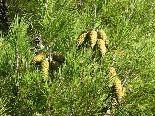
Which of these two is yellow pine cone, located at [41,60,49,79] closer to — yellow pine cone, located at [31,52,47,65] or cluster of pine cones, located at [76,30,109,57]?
yellow pine cone, located at [31,52,47,65]

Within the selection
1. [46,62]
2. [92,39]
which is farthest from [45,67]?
[92,39]

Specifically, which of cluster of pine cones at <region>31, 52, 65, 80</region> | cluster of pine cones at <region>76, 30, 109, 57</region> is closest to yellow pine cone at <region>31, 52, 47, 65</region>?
cluster of pine cones at <region>31, 52, 65, 80</region>

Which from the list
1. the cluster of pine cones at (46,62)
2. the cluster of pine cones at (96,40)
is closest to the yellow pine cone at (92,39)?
the cluster of pine cones at (96,40)

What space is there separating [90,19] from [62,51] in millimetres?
307

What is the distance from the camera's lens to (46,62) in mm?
1055

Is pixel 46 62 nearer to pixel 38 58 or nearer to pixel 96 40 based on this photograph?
pixel 38 58

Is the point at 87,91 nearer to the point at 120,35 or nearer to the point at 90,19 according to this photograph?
the point at 120,35

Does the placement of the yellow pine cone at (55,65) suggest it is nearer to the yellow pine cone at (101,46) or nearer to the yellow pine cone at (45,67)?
the yellow pine cone at (45,67)

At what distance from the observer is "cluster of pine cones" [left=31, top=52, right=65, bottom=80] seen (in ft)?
3.44

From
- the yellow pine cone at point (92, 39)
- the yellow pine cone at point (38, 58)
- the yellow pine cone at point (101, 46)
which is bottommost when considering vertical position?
the yellow pine cone at point (38, 58)

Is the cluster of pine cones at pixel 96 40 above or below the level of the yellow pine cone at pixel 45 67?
above

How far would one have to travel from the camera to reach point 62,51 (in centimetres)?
147

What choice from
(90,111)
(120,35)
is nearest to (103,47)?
(120,35)

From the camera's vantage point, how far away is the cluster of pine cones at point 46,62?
1.05m
